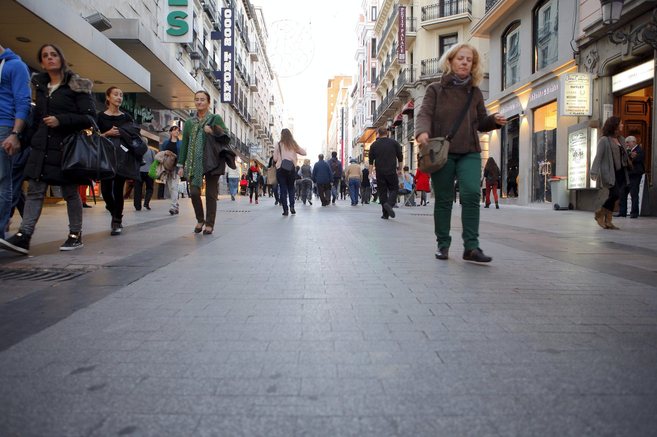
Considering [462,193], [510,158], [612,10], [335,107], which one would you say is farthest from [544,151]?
[335,107]

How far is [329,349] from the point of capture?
2230 mm

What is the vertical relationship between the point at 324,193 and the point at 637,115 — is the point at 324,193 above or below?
below

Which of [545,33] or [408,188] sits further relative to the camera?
[408,188]

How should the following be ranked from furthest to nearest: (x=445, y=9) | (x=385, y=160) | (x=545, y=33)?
1. (x=445, y=9)
2. (x=545, y=33)
3. (x=385, y=160)

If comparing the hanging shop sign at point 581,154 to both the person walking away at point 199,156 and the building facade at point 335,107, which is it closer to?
the person walking away at point 199,156

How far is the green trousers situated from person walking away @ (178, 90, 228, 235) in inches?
126

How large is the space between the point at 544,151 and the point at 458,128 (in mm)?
14093

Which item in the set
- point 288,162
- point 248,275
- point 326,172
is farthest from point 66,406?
point 326,172

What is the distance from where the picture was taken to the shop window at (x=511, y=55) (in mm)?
20234

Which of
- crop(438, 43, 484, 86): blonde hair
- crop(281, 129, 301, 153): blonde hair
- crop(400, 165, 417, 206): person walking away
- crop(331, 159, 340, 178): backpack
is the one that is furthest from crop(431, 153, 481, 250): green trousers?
crop(331, 159, 340, 178): backpack

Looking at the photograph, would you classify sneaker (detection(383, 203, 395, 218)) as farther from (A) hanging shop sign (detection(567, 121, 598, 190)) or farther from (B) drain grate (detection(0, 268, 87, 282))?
(B) drain grate (detection(0, 268, 87, 282))

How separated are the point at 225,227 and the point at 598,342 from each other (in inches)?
257

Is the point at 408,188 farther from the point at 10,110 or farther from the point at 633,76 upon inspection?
the point at 10,110

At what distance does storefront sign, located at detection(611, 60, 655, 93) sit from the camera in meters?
12.5
